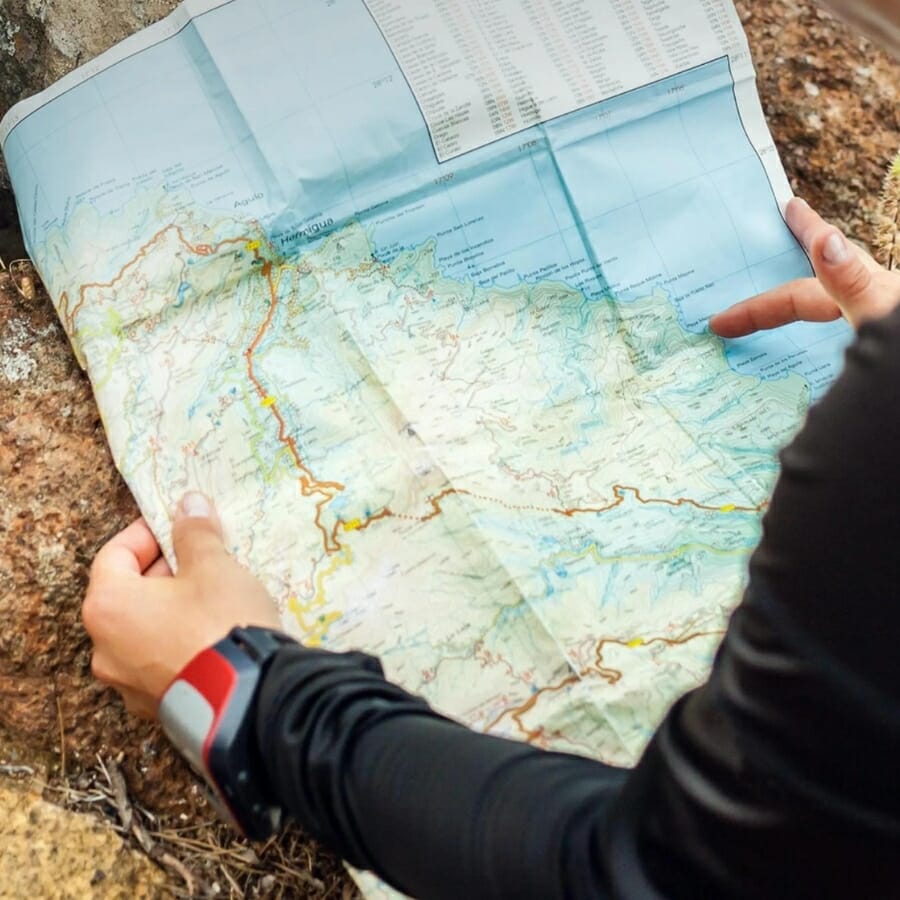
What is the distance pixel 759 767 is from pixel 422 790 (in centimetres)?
19

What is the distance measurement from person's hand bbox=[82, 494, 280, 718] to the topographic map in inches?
1.7

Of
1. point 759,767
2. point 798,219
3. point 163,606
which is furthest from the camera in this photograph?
point 798,219

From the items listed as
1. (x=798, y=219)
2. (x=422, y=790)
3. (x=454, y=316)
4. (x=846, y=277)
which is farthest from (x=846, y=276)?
(x=422, y=790)

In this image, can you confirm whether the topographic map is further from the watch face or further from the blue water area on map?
the watch face

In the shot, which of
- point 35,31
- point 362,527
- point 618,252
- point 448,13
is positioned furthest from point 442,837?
point 35,31

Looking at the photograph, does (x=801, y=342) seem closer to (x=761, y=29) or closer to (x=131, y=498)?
(x=761, y=29)

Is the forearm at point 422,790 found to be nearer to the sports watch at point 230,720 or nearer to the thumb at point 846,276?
the sports watch at point 230,720

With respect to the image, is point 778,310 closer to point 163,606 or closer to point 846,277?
point 846,277

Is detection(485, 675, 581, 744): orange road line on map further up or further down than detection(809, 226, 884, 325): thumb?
further down

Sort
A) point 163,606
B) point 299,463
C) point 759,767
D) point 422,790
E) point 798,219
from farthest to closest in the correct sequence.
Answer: point 798,219 → point 299,463 → point 163,606 → point 422,790 → point 759,767

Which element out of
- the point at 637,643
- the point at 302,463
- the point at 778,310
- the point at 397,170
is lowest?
the point at 637,643

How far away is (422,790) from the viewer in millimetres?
462

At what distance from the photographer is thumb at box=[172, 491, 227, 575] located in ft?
2.24

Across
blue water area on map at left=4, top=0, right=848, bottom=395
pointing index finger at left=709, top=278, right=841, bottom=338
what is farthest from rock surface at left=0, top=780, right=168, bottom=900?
pointing index finger at left=709, top=278, right=841, bottom=338
